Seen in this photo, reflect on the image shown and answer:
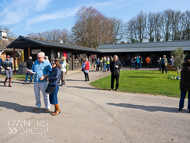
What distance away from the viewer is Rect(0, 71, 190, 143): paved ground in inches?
130

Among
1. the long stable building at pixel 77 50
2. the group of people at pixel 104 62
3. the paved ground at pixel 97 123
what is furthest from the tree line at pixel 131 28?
the paved ground at pixel 97 123

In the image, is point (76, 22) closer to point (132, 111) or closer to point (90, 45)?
point (90, 45)

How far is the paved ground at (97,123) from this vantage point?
3309mm

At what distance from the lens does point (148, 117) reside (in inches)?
177

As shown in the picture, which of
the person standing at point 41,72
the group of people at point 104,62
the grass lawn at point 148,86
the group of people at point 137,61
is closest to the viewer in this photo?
the person standing at point 41,72

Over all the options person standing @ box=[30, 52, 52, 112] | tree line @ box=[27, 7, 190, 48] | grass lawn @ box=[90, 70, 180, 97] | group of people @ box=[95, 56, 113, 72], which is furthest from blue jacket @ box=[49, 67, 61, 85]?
tree line @ box=[27, 7, 190, 48]

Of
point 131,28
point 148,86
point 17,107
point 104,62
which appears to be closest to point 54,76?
point 17,107

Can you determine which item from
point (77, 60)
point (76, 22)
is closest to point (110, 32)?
point (76, 22)

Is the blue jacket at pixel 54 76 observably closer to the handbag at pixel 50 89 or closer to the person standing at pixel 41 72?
the handbag at pixel 50 89

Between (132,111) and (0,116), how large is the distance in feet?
13.8

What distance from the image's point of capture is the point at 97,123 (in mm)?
4027

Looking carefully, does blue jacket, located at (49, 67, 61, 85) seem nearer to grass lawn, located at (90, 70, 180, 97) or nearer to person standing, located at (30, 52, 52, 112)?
person standing, located at (30, 52, 52, 112)

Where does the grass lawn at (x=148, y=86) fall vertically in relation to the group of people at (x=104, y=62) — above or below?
below

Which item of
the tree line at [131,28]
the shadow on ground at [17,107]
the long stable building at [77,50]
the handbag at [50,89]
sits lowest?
the shadow on ground at [17,107]
